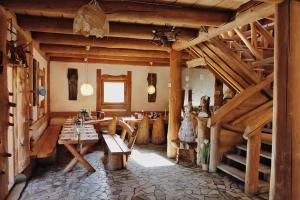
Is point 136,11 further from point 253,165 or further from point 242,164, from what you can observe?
point 242,164

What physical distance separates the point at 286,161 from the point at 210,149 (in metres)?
3.10

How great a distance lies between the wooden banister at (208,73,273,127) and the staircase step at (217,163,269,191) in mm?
928

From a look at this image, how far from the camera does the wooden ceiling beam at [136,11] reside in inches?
139

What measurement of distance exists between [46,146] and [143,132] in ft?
11.6

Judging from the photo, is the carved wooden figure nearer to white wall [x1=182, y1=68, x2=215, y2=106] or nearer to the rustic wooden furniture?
the rustic wooden furniture

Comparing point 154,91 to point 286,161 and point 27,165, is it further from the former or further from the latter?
point 286,161

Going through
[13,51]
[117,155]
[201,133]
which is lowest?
[117,155]

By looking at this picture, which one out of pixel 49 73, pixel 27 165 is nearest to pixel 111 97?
pixel 49 73

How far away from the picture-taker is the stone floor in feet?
14.0

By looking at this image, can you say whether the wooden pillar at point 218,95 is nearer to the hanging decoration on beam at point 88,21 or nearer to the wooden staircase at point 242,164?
the wooden staircase at point 242,164

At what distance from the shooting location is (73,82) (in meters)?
9.43

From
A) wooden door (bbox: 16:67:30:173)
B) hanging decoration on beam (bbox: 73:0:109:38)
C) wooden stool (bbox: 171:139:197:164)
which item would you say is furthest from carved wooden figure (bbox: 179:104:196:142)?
hanging decoration on beam (bbox: 73:0:109:38)

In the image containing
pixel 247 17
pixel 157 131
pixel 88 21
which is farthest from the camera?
pixel 157 131

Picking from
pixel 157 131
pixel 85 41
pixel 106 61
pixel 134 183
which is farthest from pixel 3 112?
pixel 106 61
